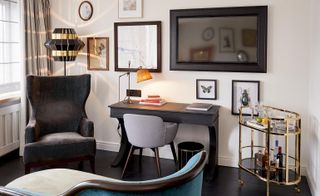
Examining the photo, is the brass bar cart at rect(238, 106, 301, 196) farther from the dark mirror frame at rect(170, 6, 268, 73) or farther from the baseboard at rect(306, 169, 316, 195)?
the dark mirror frame at rect(170, 6, 268, 73)

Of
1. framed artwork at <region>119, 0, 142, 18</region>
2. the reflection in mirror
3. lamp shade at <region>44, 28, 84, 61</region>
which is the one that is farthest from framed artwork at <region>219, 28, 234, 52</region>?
lamp shade at <region>44, 28, 84, 61</region>

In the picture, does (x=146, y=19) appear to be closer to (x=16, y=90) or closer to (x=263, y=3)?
(x=263, y=3)

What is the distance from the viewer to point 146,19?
4148mm

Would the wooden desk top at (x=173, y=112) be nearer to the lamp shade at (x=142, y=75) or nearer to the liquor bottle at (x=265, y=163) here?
the lamp shade at (x=142, y=75)

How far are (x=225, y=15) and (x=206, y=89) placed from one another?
2.87ft

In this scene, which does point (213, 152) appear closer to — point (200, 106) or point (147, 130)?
point (200, 106)

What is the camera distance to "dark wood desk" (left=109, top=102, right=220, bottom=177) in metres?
3.50

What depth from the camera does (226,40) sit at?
3775 mm

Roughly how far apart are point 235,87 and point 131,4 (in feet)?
5.47

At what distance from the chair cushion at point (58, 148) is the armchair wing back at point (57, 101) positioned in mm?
322

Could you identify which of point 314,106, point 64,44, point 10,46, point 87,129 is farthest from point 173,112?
point 10,46

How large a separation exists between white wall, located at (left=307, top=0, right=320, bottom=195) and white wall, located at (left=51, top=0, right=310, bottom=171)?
187mm

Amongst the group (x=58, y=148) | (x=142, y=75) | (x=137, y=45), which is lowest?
(x=58, y=148)

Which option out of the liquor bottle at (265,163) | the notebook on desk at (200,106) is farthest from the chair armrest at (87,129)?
the liquor bottle at (265,163)
